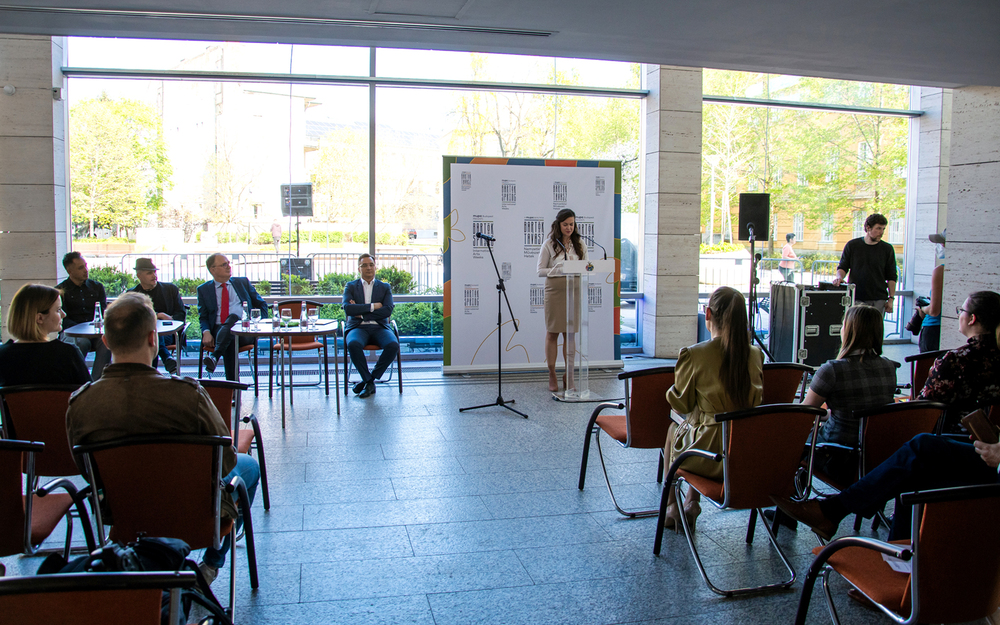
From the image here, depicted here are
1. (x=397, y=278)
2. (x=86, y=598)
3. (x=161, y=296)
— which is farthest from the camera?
(x=397, y=278)

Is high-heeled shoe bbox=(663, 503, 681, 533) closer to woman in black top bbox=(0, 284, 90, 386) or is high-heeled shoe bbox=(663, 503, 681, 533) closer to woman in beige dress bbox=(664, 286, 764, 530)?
woman in beige dress bbox=(664, 286, 764, 530)

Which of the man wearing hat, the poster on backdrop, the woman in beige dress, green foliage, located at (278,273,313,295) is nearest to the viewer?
the woman in beige dress

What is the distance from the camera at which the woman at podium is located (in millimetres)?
6902

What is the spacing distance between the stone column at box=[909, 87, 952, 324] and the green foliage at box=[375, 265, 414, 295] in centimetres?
738

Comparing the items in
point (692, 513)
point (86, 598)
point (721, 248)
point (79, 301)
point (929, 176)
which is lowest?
point (692, 513)

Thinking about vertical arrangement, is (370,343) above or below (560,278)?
below

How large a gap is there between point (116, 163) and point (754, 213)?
7.28 metres

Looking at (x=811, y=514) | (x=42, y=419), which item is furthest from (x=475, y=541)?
(x=42, y=419)

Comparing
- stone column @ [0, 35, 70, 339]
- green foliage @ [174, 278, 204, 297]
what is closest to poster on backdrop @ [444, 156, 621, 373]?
green foliage @ [174, 278, 204, 297]

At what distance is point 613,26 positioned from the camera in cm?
466

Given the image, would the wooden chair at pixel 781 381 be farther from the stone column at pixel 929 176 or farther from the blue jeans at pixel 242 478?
the stone column at pixel 929 176

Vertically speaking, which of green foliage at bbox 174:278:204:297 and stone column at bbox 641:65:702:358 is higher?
stone column at bbox 641:65:702:358

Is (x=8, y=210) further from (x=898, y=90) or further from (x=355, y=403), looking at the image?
(x=898, y=90)

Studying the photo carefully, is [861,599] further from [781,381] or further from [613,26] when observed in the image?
[613,26]
